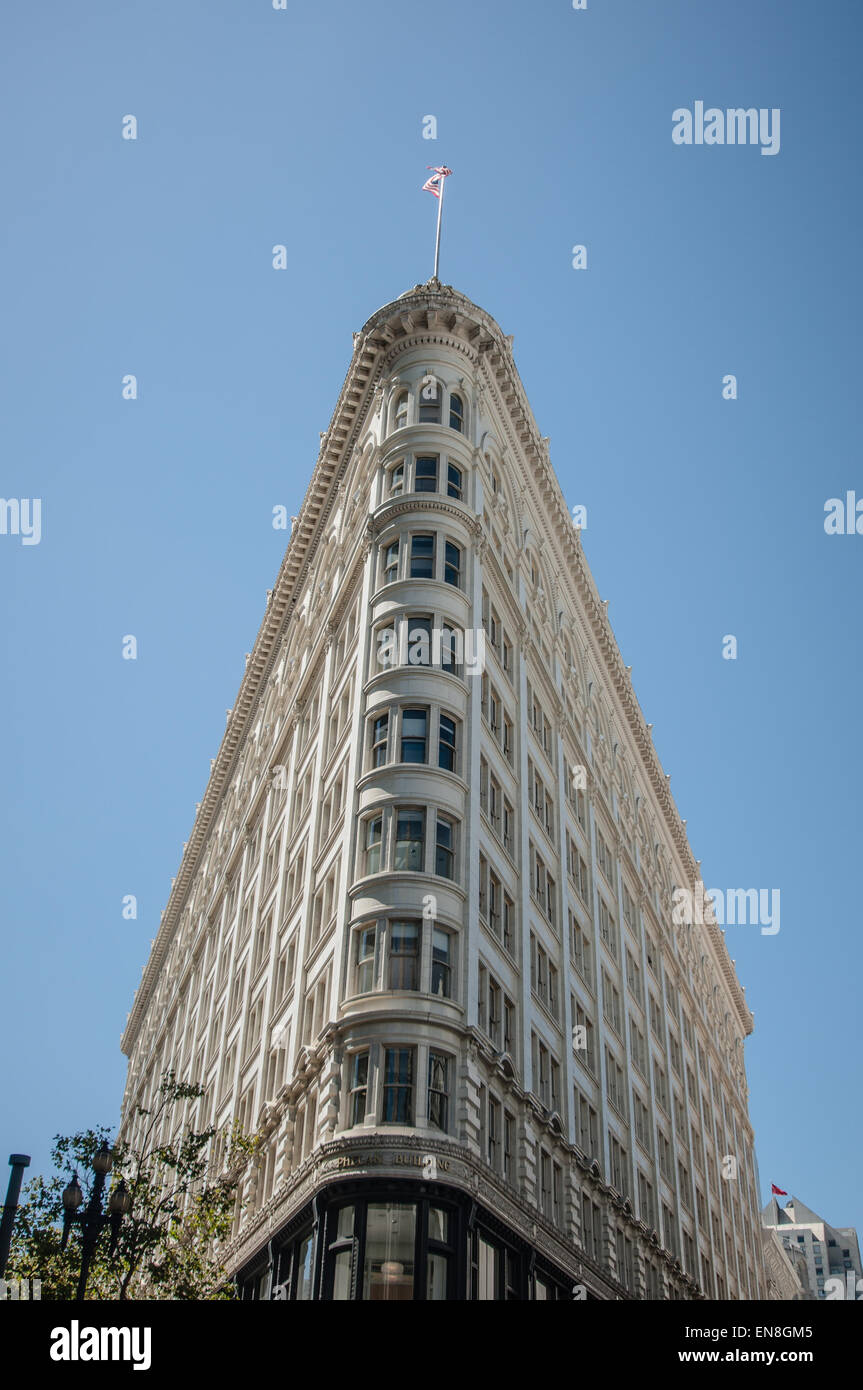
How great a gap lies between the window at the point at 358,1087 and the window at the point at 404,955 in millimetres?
1999

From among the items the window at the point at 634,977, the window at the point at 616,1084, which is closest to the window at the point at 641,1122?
the window at the point at 616,1084

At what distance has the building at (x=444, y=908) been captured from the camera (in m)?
31.9

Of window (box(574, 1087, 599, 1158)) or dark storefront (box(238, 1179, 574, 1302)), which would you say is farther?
window (box(574, 1087, 599, 1158))

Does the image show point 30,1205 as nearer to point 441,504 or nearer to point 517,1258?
point 517,1258

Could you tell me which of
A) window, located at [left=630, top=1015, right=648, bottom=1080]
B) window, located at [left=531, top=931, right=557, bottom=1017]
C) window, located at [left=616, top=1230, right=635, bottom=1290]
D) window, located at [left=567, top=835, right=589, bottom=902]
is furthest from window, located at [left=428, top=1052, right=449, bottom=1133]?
window, located at [left=630, top=1015, right=648, bottom=1080]

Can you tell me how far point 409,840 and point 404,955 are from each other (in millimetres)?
3522

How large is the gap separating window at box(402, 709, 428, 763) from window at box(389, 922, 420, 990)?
18.0 feet

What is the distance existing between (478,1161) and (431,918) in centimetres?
626

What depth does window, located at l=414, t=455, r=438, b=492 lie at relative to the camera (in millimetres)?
44938

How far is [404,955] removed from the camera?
3356 cm

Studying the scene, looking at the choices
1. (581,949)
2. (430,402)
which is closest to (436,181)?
(430,402)

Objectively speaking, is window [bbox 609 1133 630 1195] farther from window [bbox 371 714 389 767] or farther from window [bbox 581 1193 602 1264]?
window [bbox 371 714 389 767]

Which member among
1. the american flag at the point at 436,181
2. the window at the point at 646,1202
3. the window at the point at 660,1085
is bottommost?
the window at the point at 646,1202

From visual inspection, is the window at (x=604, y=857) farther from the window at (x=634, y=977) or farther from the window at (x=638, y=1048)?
the window at (x=638, y=1048)
